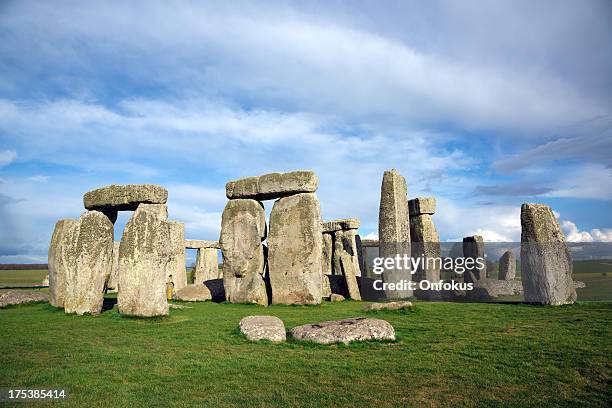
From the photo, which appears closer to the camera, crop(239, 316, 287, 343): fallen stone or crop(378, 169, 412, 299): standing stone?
crop(239, 316, 287, 343): fallen stone

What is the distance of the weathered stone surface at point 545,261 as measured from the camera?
1109cm

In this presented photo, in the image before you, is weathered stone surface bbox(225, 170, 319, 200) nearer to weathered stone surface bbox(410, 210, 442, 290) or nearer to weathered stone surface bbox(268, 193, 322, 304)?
weathered stone surface bbox(268, 193, 322, 304)

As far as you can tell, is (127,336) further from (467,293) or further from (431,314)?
(467,293)

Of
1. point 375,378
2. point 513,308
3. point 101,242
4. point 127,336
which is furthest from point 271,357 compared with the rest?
point 513,308

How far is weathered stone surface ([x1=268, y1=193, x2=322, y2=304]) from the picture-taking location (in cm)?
1327

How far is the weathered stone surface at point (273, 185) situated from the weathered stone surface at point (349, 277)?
10.0 feet

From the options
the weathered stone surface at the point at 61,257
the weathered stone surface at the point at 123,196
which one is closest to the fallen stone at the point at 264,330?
the weathered stone surface at the point at 123,196

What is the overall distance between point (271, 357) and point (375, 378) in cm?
159

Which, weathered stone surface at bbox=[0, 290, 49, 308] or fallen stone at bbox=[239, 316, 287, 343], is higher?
weathered stone surface at bbox=[0, 290, 49, 308]

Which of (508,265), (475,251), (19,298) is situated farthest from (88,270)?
(508,265)

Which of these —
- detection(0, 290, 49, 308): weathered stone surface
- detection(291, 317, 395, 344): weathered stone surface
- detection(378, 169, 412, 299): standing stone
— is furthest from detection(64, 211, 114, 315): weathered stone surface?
detection(378, 169, 412, 299): standing stone

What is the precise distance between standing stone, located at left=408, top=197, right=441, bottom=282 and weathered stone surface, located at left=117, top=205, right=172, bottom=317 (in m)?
10.0

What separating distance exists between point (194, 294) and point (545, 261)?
429 inches

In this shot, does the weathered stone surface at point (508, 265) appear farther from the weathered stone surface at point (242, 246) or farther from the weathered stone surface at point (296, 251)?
the weathered stone surface at point (242, 246)
